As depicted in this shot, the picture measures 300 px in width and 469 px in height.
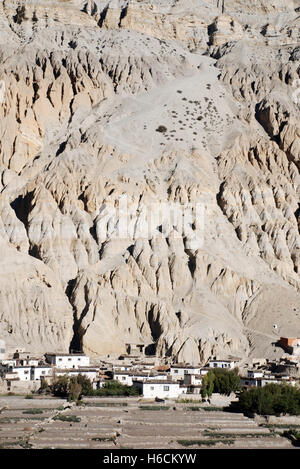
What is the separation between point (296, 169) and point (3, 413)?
66775 millimetres

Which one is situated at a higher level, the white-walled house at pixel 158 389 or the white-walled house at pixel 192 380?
the white-walled house at pixel 158 389

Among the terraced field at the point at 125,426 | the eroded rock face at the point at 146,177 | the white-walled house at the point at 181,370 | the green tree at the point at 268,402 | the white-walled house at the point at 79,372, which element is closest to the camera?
the terraced field at the point at 125,426

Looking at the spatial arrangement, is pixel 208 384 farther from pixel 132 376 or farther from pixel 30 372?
pixel 30 372

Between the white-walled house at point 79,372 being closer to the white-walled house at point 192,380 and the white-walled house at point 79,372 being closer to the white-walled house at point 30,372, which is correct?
the white-walled house at point 30,372

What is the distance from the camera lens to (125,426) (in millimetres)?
61500

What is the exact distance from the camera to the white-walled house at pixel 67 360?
281 feet

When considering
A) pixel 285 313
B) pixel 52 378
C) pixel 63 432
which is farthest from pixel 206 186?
pixel 63 432

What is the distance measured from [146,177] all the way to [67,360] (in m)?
34.2

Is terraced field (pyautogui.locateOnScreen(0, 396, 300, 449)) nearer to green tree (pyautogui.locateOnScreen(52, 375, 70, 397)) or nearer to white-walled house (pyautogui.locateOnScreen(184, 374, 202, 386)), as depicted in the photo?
green tree (pyautogui.locateOnScreen(52, 375, 70, 397))

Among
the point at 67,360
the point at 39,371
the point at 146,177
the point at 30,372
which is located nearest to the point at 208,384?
the point at 39,371

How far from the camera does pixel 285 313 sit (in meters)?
101

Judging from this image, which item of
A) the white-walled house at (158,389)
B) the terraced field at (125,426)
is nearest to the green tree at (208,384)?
the white-walled house at (158,389)

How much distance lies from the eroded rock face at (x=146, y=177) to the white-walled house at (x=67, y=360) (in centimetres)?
669
